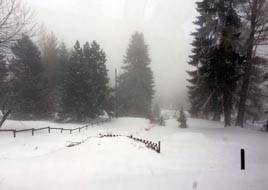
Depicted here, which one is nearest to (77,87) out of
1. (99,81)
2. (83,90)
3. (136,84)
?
(83,90)

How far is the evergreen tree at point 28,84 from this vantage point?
38.3 meters

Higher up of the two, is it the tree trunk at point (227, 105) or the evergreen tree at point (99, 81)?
the evergreen tree at point (99, 81)

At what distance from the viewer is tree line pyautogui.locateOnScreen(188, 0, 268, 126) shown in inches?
843

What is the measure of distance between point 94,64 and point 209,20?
21.4 metres

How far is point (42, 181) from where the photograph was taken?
7.09m

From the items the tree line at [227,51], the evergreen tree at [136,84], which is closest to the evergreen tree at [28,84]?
the evergreen tree at [136,84]

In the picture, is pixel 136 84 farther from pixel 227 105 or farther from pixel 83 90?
pixel 227 105

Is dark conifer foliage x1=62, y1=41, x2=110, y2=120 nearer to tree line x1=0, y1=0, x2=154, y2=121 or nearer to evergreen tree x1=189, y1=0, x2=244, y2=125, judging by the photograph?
tree line x1=0, y1=0, x2=154, y2=121

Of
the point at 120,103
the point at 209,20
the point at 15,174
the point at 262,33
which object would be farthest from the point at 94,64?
the point at 15,174

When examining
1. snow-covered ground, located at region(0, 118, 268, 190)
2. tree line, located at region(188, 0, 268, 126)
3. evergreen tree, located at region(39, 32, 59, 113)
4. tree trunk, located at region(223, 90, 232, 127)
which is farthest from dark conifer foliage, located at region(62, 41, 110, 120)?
snow-covered ground, located at region(0, 118, 268, 190)

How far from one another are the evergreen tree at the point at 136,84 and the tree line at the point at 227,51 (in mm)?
17466

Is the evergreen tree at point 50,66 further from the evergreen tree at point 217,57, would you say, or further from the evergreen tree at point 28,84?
the evergreen tree at point 217,57

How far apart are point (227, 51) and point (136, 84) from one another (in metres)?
22.5

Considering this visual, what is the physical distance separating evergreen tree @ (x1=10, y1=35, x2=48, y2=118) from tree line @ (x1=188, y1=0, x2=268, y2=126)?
24.6 m
